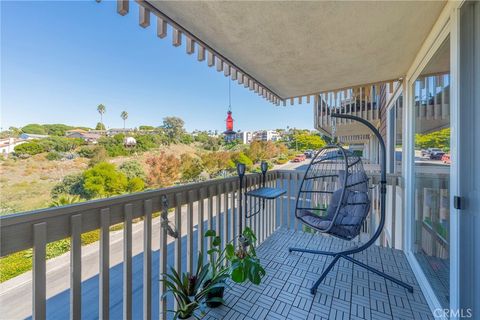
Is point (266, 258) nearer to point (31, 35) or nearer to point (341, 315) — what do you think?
point (341, 315)

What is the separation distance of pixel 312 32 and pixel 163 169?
1256 cm

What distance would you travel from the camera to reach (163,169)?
13.1 meters

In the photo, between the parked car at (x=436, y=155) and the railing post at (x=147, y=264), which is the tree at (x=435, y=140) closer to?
the parked car at (x=436, y=155)

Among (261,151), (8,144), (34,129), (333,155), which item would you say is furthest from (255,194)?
(34,129)

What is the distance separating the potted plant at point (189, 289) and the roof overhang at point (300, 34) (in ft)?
5.96

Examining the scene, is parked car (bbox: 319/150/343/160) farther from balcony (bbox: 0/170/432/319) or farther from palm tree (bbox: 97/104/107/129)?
palm tree (bbox: 97/104/107/129)

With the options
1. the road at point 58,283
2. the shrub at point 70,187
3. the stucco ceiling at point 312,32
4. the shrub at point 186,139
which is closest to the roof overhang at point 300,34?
the stucco ceiling at point 312,32

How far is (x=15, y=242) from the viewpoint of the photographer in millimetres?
860

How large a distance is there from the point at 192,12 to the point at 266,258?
2412mm

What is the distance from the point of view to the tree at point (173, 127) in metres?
15.5

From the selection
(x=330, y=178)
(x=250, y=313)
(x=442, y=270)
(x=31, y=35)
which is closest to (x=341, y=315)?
(x=250, y=313)

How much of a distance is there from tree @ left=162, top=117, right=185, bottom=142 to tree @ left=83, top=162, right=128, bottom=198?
4792mm

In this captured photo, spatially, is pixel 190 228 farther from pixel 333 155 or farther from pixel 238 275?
pixel 333 155

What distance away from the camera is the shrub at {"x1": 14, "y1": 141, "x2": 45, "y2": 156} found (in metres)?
8.14
